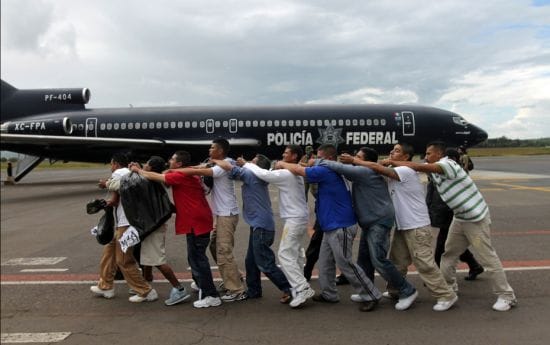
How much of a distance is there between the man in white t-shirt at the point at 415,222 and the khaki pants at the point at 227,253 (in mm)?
1733

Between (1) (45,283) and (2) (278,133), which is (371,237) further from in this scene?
(2) (278,133)

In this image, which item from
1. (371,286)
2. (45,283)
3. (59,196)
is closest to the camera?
(371,286)

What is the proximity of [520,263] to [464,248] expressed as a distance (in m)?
1.75

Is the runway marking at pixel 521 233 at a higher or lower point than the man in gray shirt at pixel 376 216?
lower

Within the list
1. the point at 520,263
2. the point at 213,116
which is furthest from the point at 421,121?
the point at 520,263

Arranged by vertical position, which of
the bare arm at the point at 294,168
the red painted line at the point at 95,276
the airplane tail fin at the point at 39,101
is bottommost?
the red painted line at the point at 95,276

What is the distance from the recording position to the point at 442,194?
16.4ft

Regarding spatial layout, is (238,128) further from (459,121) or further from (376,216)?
(376,216)

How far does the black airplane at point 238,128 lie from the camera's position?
21.0 metres

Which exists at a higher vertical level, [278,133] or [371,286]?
[278,133]

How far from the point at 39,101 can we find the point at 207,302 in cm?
2171

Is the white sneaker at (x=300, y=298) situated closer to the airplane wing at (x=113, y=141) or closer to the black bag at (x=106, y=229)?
the black bag at (x=106, y=229)

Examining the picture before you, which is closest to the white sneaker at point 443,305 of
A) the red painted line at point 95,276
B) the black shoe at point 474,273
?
the black shoe at point 474,273

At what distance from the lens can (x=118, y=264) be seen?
522 cm
